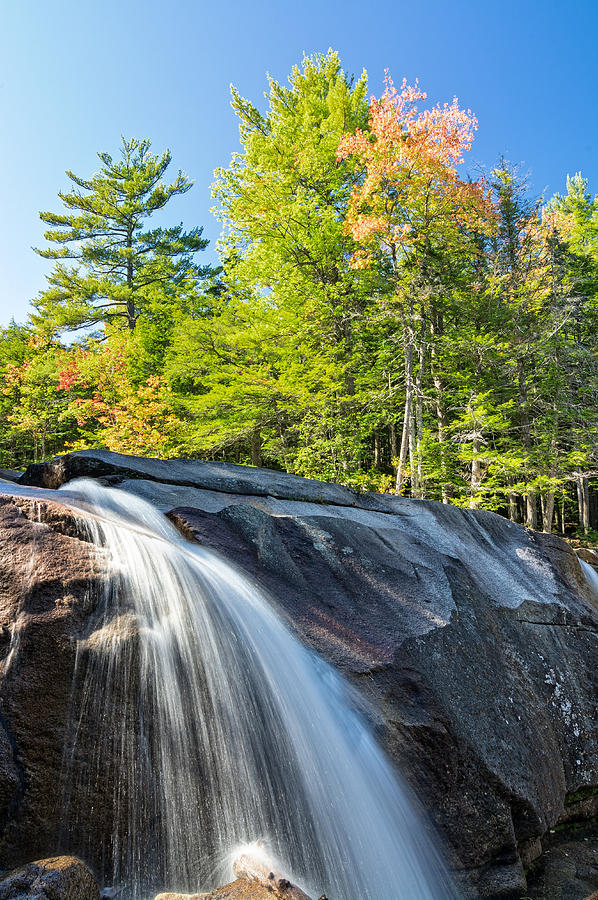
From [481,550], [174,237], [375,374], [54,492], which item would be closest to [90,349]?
[174,237]

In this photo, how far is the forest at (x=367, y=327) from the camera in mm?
10555

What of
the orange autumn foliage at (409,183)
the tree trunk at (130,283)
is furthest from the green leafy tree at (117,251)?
the orange autumn foliage at (409,183)

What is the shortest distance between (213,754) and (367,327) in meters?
11.9

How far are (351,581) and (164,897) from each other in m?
2.30

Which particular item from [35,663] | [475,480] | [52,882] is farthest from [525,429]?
[52,882]

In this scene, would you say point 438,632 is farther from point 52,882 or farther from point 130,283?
point 130,283

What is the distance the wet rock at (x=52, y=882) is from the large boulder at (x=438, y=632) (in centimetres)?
31

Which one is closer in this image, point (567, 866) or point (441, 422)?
point (567, 866)

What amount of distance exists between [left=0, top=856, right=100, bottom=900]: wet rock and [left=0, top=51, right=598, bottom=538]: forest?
9.18 meters

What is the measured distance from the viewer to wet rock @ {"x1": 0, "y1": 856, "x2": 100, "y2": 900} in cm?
161

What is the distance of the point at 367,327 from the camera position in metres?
12.8

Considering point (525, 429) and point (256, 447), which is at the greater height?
point (525, 429)

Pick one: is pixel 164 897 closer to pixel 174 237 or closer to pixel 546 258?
pixel 546 258

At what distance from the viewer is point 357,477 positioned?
1065 centimetres
